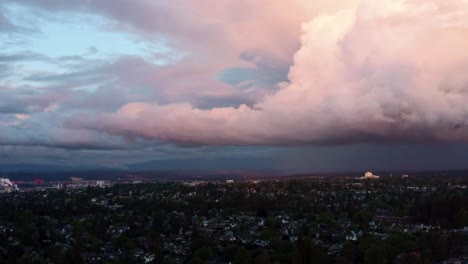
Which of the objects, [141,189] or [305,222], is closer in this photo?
[305,222]

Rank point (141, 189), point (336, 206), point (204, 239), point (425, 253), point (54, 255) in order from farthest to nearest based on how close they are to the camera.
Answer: point (141, 189), point (336, 206), point (204, 239), point (54, 255), point (425, 253)

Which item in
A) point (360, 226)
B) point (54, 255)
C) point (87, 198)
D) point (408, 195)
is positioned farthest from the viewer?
point (87, 198)

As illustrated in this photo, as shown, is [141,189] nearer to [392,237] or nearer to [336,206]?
[336,206]

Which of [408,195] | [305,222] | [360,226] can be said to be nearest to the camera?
[360,226]

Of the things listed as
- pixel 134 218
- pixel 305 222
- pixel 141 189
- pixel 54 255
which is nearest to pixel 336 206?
pixel 305 222

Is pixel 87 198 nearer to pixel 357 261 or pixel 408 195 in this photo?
pixel 408 195

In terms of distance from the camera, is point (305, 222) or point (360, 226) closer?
point (360, 226)

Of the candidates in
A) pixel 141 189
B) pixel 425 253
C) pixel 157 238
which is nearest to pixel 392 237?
pixel 425 253

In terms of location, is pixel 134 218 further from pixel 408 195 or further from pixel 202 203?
pixel 408 195

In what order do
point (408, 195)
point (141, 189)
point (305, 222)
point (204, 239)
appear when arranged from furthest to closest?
point (141, 189), point (408, 195), point (305, 222), point (204, 239)
